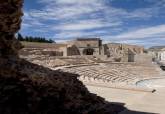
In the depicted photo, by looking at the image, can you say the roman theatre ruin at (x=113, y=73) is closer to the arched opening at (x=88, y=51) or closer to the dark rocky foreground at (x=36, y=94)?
the arched opening at (x=88, y=51)

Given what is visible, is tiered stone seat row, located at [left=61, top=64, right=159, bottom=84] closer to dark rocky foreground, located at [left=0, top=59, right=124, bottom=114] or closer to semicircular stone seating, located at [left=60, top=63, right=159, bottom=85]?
semicircular stone seating, located at [left=60, top=63, right=159, bottom=85]

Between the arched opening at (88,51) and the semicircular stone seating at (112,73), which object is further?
the arched opening at (88,51)

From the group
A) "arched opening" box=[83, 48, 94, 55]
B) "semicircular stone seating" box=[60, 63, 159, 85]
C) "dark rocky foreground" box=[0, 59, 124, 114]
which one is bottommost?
"semicircular stone seating" box=[60, 63, 159, 85]

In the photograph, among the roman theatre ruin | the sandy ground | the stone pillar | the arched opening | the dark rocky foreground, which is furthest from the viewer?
the arched opening

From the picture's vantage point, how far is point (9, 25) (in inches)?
434

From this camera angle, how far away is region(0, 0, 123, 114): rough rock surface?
875 cm

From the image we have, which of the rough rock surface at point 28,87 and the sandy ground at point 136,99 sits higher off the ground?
the rough rock surface at point 28,87

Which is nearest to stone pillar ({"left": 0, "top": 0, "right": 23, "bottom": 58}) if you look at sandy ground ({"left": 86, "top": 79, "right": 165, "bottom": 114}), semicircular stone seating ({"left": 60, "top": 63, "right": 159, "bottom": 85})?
sandy ground ({"left": 86, "top": 79, "right": 165, "bottom": 114})

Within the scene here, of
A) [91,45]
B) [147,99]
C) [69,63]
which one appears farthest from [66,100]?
[91,45]

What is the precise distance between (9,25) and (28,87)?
2896 millimetres

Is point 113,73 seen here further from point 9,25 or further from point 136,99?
point 9,25

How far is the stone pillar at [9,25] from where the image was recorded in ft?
34.9

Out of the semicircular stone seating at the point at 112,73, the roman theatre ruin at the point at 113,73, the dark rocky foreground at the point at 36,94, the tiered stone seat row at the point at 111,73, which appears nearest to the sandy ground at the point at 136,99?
the roman theatre ruin at the point at 113,73

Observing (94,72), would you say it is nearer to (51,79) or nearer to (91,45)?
(51,79)
